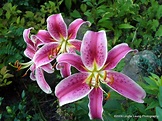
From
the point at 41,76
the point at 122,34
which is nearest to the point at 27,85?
the point at 122,34

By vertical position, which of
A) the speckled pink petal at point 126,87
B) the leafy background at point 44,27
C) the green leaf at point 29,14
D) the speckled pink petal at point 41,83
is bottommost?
the leafy background at point 44,27

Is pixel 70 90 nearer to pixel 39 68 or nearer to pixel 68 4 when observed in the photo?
pixel 39 68

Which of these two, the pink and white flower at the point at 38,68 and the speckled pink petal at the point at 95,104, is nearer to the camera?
the speckled pink petal at the point at 95,104

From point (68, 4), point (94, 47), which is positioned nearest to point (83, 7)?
point (68, 4)

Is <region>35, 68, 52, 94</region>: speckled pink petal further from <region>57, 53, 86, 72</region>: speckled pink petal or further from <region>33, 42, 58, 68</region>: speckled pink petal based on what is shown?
<region>57, 53, 86, 72</region>: speckled pink petal

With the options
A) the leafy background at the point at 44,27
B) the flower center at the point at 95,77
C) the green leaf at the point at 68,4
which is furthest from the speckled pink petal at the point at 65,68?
the green leaf at the point at 68,4

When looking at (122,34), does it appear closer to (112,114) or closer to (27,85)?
(27,85)

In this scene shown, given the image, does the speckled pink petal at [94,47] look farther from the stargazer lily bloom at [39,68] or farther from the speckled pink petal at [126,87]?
the stargazer lily bloom at [39,68]
